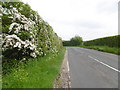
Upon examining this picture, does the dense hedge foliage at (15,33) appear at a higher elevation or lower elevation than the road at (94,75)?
higher

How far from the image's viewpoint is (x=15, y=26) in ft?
19.2

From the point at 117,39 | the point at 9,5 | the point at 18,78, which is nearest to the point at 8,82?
the point at 18,78

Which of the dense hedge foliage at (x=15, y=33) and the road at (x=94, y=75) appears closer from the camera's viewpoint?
the dense hedge foliage at (x=15, y=33)

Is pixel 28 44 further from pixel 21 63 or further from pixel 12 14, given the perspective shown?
pixel 12 14

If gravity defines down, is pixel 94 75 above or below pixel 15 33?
below

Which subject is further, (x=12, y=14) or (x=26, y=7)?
(x=26, y=7)

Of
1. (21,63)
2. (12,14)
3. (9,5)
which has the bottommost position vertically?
(21,63)

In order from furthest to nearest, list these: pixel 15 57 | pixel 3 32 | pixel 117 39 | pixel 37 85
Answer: pixel 117 39 < pixel 15 57 < pixel 3 32 < pixel 37 85

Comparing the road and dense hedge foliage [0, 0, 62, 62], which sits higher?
A: dense hedge foliage [0, 0, 62, 62]

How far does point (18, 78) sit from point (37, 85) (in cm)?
93

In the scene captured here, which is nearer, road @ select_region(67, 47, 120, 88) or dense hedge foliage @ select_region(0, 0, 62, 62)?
dense hedge foliage @ select_region(0, 0, 62, 62)

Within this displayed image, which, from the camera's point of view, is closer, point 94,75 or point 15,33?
point 15,33

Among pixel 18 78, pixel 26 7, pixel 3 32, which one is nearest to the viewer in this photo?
pixel 18 78

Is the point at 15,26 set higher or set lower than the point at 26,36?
higher
